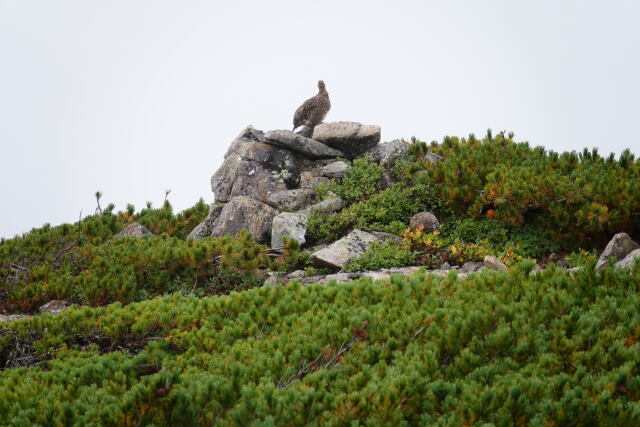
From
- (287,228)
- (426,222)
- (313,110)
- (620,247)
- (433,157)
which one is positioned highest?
(313,110)

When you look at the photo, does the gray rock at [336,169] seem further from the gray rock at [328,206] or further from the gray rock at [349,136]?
the gray rock at [328,206]

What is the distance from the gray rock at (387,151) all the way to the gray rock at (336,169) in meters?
0.77

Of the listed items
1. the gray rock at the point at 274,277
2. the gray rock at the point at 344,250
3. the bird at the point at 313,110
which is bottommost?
the gray rock at the point at 274,277

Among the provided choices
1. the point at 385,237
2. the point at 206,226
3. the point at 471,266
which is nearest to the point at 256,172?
the point at 206,226

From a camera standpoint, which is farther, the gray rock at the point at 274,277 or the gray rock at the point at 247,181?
the gray rock at the point at 247,181

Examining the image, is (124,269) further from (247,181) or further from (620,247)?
(620,247)

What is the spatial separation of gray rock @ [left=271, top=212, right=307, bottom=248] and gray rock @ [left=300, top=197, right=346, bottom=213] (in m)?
0.64

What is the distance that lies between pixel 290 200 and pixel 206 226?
78.2 inches

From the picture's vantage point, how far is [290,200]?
43.2 ft

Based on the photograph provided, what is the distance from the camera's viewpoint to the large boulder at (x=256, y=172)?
14.2 m

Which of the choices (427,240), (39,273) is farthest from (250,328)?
(39,273)

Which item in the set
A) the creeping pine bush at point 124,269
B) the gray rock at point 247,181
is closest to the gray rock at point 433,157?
the gray rock at point 247,181

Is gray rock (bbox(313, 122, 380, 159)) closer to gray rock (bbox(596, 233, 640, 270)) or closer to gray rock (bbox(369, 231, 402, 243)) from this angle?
gray rock (bbox(369, 231, 402, 243))

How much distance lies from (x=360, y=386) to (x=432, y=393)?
0.57 m
